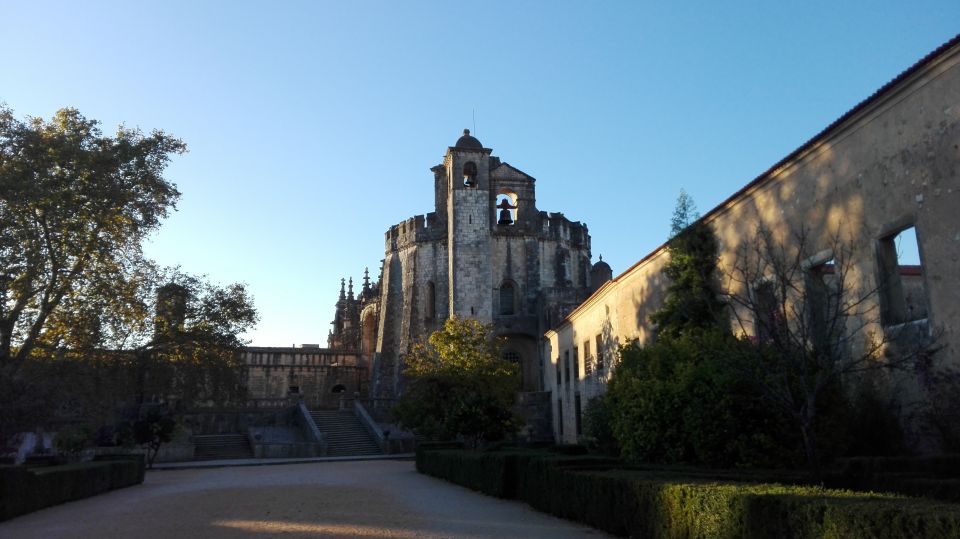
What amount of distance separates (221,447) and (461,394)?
54.1 ft

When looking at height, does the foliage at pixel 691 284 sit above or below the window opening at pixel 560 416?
above

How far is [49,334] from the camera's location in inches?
905

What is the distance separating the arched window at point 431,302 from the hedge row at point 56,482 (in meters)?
28.4

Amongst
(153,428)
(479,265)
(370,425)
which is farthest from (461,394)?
(479,265)

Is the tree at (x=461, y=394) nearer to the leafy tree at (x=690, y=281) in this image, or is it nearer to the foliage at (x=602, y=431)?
the foliage at (x=602, y=431)

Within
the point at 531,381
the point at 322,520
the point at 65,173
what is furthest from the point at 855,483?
the point at 531,381

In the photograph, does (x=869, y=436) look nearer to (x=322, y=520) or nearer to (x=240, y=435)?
(x=322, y=520)

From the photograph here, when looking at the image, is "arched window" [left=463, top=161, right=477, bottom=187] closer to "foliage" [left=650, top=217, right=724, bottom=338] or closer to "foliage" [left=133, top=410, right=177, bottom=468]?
"foliage" [left=133, top=410, right=177, bottom=468]

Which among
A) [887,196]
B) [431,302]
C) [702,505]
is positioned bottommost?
[702,505]

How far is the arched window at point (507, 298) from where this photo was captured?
156 ft

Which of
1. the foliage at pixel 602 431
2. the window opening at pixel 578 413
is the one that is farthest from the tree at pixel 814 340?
the window opening at pixel 578 413

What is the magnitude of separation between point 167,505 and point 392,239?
38.3 meters

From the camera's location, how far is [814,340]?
437 inches

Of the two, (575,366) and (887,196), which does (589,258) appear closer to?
(575,366)
